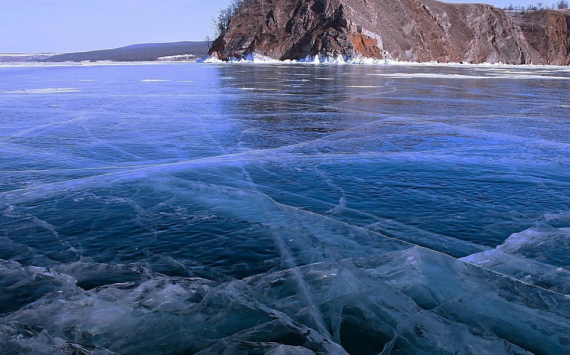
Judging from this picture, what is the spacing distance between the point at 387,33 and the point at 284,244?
293 ft

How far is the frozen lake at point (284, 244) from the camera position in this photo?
291 centimetres

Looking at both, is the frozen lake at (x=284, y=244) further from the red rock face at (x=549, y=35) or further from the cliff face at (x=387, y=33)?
the red rock face at (x=549, y=35)

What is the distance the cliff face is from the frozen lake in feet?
247

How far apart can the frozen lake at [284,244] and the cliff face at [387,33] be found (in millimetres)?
75268

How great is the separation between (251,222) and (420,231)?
1774 mm

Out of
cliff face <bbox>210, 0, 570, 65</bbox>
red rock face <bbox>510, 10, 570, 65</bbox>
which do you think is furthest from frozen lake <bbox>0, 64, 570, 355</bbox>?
red rock face <bbox>510, 10, 570, 65</bbox>

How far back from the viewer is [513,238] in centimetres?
434

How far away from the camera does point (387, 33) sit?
8650 cm

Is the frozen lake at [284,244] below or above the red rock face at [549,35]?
below

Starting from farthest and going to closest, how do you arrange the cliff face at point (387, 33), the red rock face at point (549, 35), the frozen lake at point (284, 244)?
the red rock face at point (549, 35)
the cliff face at point (387, 33)
the frozen lake at point (284, 244)

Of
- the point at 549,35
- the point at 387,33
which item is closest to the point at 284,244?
the point at 387,33

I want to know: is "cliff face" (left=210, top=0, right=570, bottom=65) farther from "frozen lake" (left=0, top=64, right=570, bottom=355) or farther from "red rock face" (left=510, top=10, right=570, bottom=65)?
"frozen lake" (left=0, top=64, right=570, bottom=355)

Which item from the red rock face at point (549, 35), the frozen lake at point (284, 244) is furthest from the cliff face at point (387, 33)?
the frozen lake at point (284, 244)

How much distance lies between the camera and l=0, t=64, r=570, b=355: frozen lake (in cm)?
291
